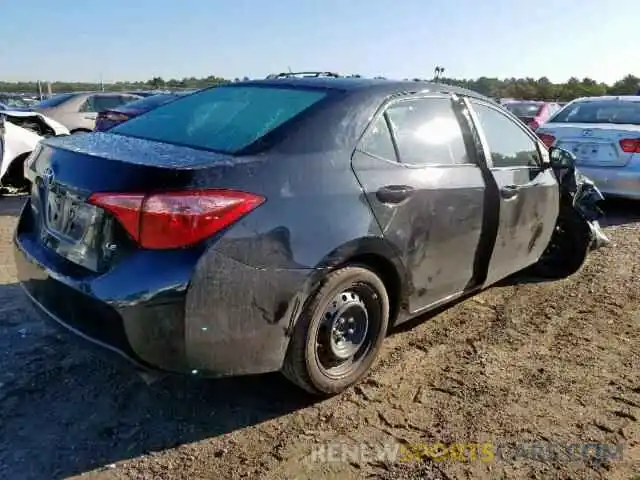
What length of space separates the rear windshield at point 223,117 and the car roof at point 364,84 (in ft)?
0.29

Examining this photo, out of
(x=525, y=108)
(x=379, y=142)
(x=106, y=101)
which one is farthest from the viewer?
(x=525, y=108)

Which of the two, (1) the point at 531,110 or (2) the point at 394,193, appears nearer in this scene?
(2) the point at 394,193

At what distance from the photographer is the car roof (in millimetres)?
3131

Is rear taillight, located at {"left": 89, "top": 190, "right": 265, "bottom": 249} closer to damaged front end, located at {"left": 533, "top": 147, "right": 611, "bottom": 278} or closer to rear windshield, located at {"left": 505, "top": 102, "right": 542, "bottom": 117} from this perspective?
damaged front end, located at {"left": 533, "top": 147, "right": 611, "bottom": 278}

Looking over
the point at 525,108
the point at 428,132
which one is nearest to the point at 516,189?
the point at 428,132

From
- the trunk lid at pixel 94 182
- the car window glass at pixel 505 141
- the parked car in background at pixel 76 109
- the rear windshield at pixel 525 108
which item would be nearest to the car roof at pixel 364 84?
the car window glass at pixel 505 141

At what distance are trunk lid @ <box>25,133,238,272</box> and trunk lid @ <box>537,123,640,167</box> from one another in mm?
5946

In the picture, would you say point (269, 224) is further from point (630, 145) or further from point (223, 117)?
point (630, 145)

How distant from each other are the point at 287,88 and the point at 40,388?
2.08m

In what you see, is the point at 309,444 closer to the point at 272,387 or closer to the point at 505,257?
the point at 272,387

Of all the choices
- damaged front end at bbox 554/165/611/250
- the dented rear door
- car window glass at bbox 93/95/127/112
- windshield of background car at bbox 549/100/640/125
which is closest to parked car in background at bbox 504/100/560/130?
windshield of background car at bbox 549/100/640/125

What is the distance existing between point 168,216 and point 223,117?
41.7 inches

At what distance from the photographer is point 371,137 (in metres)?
2.98

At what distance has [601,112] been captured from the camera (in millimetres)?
7824
